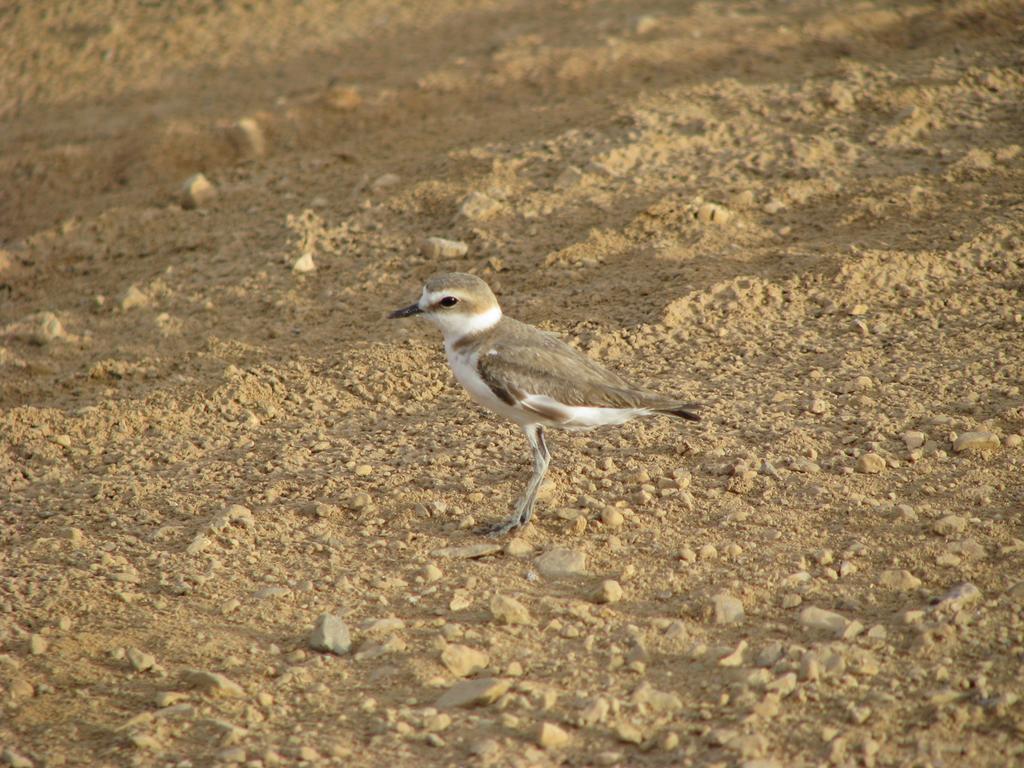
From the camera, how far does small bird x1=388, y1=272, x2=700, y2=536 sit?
18.0 feet

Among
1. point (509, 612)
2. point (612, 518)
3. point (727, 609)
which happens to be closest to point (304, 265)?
point (612, 518)

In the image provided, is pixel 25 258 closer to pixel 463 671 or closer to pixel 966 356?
pixel 463 671

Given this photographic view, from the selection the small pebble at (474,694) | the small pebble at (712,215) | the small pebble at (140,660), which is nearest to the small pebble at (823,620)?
the small pebble at (474,694)

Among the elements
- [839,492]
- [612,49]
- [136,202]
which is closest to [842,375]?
[839,492]

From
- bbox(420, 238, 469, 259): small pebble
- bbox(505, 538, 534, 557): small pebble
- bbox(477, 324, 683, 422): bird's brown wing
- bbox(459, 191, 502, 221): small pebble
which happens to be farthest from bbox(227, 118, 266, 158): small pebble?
bbox(505, 538, 534, 557): small pebble

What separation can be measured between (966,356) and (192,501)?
14.7ft

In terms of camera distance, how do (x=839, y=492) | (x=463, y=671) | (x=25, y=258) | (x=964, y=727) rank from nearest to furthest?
(x=964, y=727) < (x=463, y=671) < (x=839, y=492) < (x=25, y=258)

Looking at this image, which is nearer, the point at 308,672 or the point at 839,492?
the point at 308,672

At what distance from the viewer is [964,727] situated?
391 cm

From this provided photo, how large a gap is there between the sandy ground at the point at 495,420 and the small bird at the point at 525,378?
35cm

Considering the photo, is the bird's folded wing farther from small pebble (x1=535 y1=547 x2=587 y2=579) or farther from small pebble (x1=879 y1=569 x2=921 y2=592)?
small pebble (x1=879 y1=569 x2=921 y2=592)

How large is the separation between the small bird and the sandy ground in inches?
13.9

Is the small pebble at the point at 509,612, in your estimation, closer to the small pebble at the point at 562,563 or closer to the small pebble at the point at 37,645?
the small pebble at the point at 562,563

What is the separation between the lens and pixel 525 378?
546 cm
